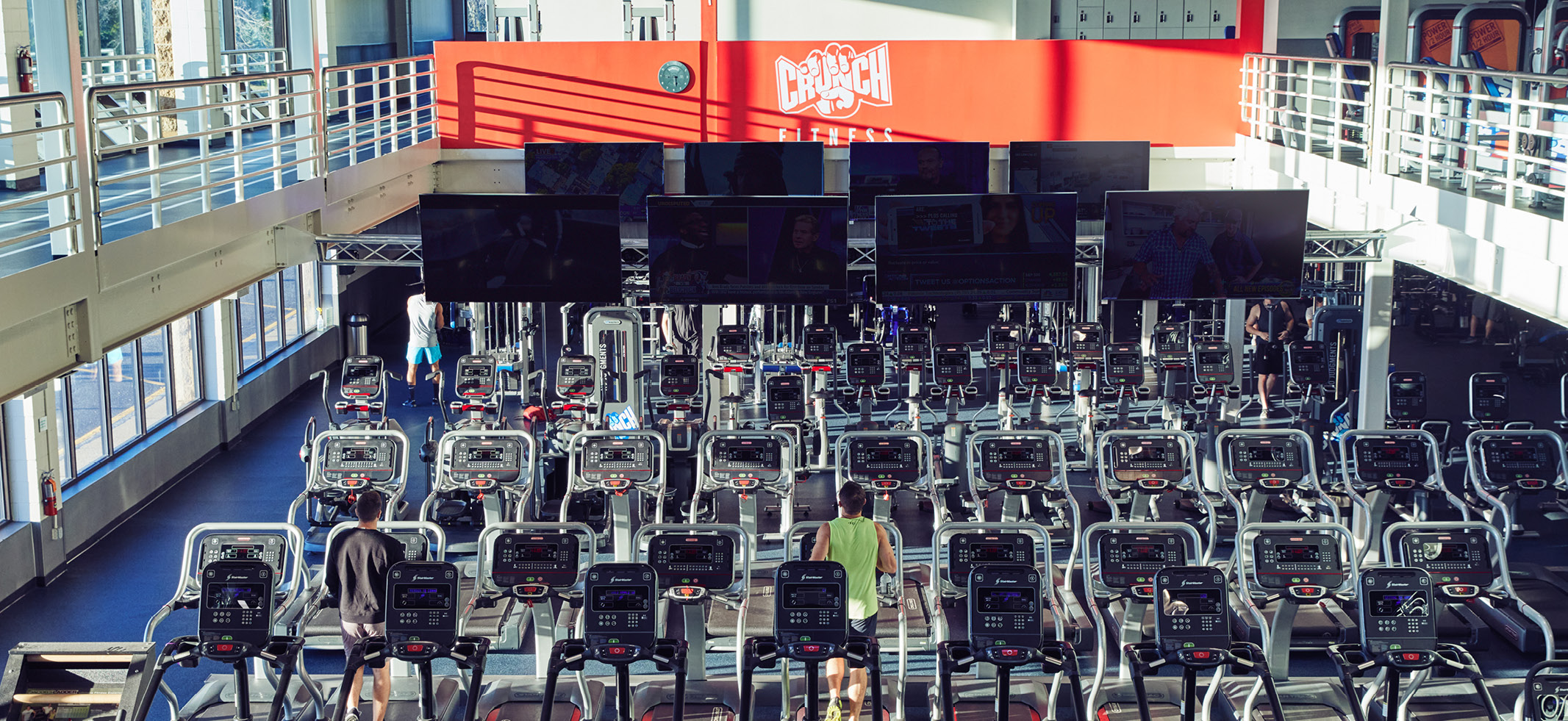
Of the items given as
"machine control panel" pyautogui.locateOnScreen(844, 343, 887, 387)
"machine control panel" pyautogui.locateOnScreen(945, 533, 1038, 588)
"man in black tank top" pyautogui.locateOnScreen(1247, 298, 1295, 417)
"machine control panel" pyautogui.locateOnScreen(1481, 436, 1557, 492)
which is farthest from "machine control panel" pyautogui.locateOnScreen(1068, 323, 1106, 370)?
"machine control panel" pyautogui.locateOnScreen(945, 533, 1038, 588)

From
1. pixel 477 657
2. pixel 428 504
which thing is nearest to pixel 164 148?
pixel 428 504

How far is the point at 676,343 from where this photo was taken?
560 inches

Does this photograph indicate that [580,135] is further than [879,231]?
Yes

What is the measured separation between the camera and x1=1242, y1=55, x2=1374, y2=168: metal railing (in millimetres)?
11258

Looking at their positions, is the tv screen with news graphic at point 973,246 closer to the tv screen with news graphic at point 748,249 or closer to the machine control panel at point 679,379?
the tv screen with news graphic at point 748,249

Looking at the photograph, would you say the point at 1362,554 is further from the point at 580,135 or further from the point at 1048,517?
the point at 580,135

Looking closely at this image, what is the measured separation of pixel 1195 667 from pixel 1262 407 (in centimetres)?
710

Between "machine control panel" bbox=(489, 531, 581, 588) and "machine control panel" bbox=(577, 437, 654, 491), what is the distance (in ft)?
5.05

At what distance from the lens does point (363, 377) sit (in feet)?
38.0

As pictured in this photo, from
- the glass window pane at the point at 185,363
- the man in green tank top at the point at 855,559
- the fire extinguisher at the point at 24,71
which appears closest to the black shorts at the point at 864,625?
the man in green tank top at the point at 855,559

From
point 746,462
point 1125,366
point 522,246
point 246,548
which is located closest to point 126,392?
point 522,246

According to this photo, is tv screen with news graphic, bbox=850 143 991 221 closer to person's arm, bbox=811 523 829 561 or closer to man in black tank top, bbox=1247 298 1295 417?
man in black tank top, bbox=1247 298 1295 417

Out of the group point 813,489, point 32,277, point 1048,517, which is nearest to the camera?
point 32,277

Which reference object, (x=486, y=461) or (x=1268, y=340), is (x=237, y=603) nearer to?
(x=486, y=461)
